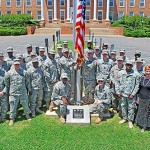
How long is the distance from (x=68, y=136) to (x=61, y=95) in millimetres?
1634

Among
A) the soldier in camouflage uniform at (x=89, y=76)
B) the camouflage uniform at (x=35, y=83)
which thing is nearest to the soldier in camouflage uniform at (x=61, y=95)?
the camouflage uniform at (x=35, y=83)

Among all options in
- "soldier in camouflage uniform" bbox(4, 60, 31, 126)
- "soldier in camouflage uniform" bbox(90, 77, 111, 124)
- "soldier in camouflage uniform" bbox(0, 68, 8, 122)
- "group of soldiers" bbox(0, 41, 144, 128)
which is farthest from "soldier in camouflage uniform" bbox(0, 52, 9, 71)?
"soldier in camouflage uniform" bbox(90, 77, 111, 124)

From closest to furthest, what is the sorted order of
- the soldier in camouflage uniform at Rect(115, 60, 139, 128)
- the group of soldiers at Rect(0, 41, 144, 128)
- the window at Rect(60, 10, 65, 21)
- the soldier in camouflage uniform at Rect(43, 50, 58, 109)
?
the soldier in camouflage uniform at Rect(115, 60, 139, 128) < the group of soldiers at Rect(0, 41, 144, 128) < the soldier in camouflage uniform at Rect(43, 50, 58, 109) < the window at Rect(60, 10, 65, 21)

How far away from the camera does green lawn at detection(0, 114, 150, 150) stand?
765 cm

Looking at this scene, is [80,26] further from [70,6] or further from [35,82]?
[70,6]

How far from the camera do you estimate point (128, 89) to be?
8664 mm

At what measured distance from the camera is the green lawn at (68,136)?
25.1 ft

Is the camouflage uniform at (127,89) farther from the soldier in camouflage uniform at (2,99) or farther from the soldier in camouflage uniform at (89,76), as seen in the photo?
the soldier in camouflage uniform at (2,99)

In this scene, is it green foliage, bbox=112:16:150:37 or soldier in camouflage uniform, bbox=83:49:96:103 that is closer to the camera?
soldier in camouflage uniform, bbox=83:49:96:103

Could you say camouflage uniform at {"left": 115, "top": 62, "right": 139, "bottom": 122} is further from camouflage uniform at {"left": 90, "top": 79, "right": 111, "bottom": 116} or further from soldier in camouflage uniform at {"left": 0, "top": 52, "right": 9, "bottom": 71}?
soldier in camouflage uniform at {"left": 0, "top": 52, "right": 9, "bottom": 71}

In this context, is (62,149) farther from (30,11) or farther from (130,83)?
(30,11)

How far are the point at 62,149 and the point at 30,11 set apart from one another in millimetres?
56189

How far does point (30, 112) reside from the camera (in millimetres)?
9500

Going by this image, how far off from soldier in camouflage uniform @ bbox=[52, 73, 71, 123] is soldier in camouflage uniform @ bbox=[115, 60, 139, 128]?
5.83ft
